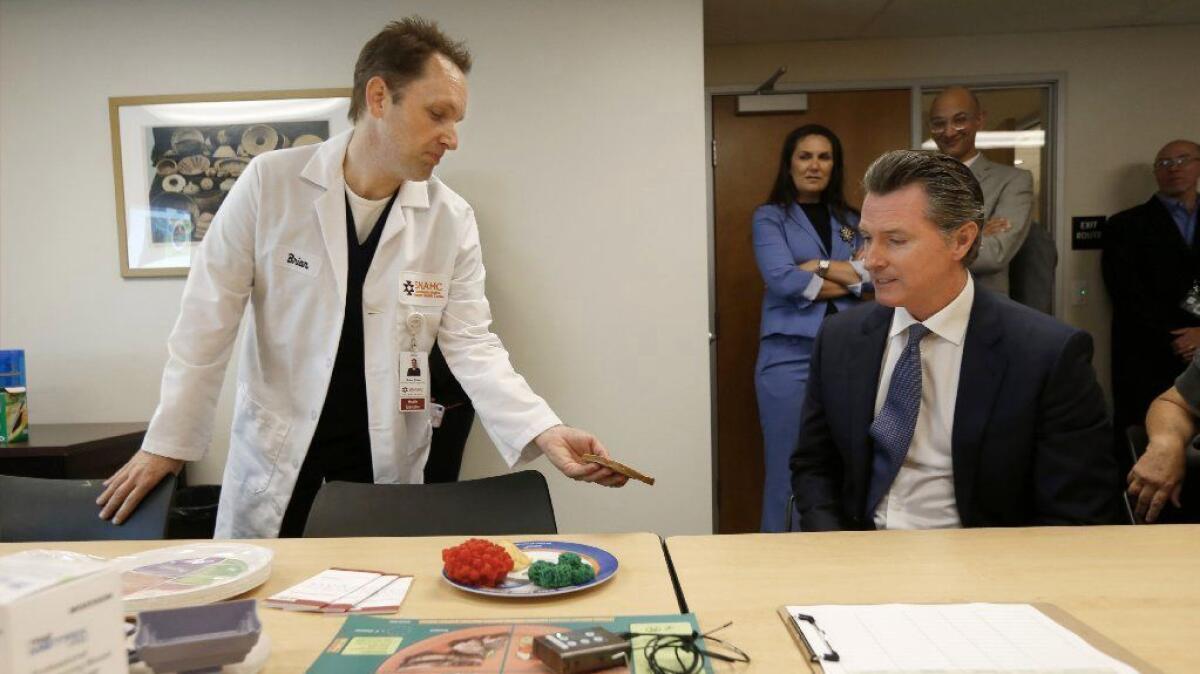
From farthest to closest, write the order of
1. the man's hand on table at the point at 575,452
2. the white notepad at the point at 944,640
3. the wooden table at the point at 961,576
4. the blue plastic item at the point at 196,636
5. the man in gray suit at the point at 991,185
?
the man in gray suit at the point at 991,185
the man's hand on table at the point at 575,452
the wooden table at the point at 961,576
the white notepad at the point at 944,640
the blue plastic item at the point at 196,636

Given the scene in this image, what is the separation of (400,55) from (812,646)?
1588 mm

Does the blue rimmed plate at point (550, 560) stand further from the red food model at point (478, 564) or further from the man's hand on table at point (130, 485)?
the man's hand on table at point (130, 485)

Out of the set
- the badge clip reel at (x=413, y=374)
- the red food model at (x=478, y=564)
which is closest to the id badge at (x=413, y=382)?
the badge clip reel at (x=413, y=374)

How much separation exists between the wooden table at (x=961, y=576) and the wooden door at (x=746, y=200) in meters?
2.88

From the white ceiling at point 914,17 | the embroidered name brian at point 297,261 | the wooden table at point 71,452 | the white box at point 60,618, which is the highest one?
the white ceiling at point 914,17

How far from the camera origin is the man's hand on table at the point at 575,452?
1.56 meters

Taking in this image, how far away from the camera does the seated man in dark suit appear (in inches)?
64.3

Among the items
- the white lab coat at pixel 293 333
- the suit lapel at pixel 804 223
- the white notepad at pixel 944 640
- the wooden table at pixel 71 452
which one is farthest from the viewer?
the suit lapel at pixel 804 223

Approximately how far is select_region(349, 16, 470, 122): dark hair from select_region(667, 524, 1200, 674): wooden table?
49.1 inches

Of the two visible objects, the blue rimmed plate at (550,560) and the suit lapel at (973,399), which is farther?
the suit lapel at (973,399)

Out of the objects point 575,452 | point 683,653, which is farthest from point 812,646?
point 575,452

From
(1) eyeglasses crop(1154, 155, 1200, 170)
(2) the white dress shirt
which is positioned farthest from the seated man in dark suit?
(1) eyeglasses crop(1154, 155, 1200, 170)

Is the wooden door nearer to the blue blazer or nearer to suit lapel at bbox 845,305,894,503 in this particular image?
the blue blazer

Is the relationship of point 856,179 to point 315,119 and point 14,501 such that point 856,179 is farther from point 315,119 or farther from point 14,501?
point 14,501
